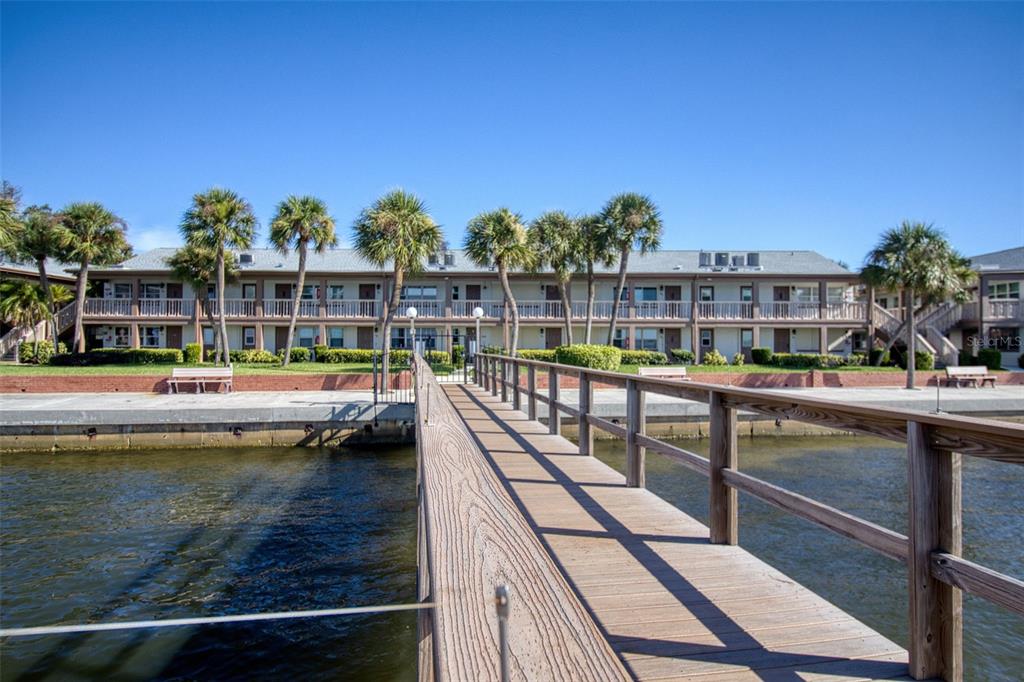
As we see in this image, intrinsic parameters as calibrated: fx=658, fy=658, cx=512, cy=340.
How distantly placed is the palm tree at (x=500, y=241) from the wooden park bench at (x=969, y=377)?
1833 centimetres

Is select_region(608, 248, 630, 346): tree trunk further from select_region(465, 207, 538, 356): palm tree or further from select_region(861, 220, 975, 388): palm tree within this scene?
select_region(861, 220, 975, 388): palm tree

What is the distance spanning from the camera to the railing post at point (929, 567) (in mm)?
2922

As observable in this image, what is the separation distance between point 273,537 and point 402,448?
7.99 meters

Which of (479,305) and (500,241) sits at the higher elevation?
(500,241)

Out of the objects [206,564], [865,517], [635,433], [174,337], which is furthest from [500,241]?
[635,433]

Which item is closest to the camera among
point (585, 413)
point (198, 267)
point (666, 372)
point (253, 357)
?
point (585, 413)

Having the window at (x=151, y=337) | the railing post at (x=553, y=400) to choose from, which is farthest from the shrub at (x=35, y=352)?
the railing post at (x=553, y=400)

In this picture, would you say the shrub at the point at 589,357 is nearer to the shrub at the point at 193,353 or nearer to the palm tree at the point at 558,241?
the palm tree at the point at 558,241

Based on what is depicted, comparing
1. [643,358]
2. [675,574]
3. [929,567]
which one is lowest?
[675,574]

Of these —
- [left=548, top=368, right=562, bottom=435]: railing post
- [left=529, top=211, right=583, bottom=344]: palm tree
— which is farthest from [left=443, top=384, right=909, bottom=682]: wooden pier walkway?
[left=529, top=211, right=583, bottom=344]: palm tree

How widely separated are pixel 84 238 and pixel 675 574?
3740 centimetres

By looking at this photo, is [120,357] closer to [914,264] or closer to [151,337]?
[151,337]

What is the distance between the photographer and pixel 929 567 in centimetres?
292

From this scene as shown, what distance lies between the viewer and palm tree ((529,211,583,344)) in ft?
111
